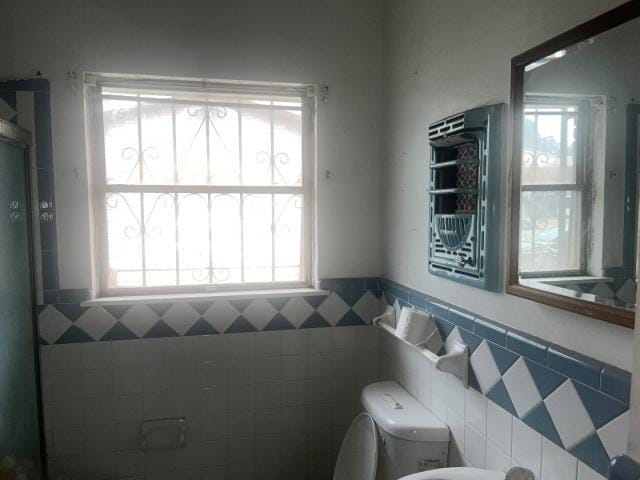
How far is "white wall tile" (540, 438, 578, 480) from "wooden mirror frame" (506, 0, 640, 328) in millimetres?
344

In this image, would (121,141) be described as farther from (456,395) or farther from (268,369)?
(456,395)

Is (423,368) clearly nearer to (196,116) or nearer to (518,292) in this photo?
(518,292)

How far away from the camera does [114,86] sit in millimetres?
1961

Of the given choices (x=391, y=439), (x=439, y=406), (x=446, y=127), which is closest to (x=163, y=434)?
(x=391, y=439)

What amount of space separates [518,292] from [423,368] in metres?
0.68

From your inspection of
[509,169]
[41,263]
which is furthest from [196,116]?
[509,169]

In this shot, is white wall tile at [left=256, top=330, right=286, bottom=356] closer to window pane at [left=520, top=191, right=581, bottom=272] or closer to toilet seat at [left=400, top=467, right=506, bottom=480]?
toilet seat at [left=400, top=467, right=506, bottom=480]

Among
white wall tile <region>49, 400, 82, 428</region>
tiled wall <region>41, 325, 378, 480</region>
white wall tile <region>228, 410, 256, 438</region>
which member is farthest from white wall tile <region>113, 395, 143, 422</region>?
white wall tile <region>228, 410, 256, 438</region>

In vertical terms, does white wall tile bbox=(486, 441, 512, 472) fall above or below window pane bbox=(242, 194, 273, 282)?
below

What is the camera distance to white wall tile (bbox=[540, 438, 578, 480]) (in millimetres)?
1041

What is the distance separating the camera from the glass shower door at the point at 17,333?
5.20 feet

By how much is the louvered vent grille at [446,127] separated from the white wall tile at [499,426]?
83cm

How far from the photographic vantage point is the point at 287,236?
86.3 inches

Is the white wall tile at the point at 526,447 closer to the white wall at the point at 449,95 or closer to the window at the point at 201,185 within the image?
the white wall at the point at 449,95
